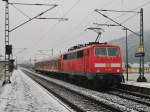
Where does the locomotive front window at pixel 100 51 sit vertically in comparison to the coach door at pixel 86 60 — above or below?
above

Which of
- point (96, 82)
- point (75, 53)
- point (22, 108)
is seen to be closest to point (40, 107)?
point (22, 108)

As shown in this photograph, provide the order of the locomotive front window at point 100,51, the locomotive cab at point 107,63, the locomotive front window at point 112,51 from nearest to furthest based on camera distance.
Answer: the locomotive cab at point 107,63
the locomotive front window at point 100,51
the locomotive front window at point 112,51

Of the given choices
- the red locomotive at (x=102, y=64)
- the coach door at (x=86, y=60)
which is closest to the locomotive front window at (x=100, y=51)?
the red locomotive at (x=102, y=64)

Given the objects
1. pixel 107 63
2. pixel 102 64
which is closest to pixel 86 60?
pixel 102 64

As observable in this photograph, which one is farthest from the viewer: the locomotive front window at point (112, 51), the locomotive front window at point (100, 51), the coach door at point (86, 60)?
the coach door at point (86, 60)

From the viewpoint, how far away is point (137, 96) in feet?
Result: 73.4

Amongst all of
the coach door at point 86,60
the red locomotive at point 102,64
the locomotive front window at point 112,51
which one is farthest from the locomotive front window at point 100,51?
the coach door at point 86,60

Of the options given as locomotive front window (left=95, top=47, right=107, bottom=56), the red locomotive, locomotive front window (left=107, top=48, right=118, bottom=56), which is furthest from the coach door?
locomotive front window (left=107, top=48, right=118, bottom=56)

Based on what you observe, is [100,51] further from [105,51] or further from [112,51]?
[112,51]

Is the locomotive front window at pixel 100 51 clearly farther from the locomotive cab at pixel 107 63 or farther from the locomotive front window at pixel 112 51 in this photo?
the locomotive front window at pixel 112 51

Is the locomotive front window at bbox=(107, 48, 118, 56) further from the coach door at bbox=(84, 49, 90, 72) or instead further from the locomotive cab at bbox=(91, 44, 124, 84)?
the coach door at bbox=(84, 49, 90, 72)

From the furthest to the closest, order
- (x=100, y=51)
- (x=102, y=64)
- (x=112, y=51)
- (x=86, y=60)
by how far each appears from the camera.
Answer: (x=86, y=60) < (x=112, y=51) < (x=100, y=51) < (x=102, y=64)

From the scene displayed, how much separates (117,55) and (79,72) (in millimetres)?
4174

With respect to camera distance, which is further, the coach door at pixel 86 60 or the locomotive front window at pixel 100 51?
the coach door at pixel 86 60
